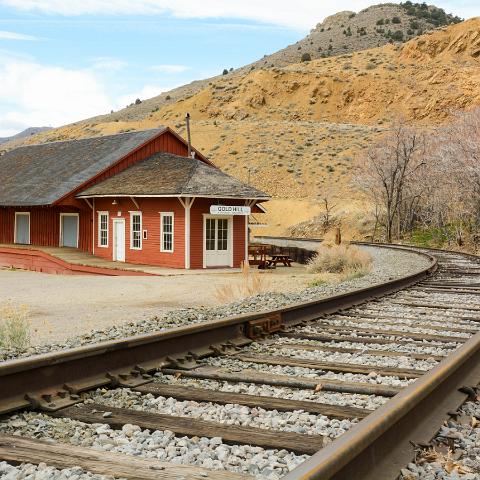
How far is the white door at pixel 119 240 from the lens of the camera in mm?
29386

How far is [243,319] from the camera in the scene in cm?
699

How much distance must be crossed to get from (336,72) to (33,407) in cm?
9412

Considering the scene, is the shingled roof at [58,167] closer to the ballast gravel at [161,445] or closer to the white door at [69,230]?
the white door at [69,230]

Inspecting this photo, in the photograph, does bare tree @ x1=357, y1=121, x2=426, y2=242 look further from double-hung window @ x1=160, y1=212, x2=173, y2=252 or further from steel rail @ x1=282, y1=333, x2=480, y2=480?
steel rail @ x1=282, y1=333, x2=480, y2=480

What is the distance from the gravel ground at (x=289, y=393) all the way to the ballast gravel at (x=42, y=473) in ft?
5.86

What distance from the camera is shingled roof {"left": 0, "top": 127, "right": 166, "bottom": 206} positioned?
31.4m

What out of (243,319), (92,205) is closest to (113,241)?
(92,205)

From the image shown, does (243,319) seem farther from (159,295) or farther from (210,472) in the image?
(159,295)

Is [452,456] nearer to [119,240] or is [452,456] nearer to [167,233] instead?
[167,233]

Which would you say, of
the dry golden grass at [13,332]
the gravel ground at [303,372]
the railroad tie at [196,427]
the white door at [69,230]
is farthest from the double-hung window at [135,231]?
the railroad tie at [196,427]

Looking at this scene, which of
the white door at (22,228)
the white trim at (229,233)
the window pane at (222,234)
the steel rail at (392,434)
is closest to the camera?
the steel rail at (392,434)

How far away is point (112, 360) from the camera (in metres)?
5.34

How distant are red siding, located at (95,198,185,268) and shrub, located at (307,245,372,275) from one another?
5.68m

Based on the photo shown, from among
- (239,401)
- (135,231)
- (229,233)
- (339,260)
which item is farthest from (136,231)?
(239,401)
